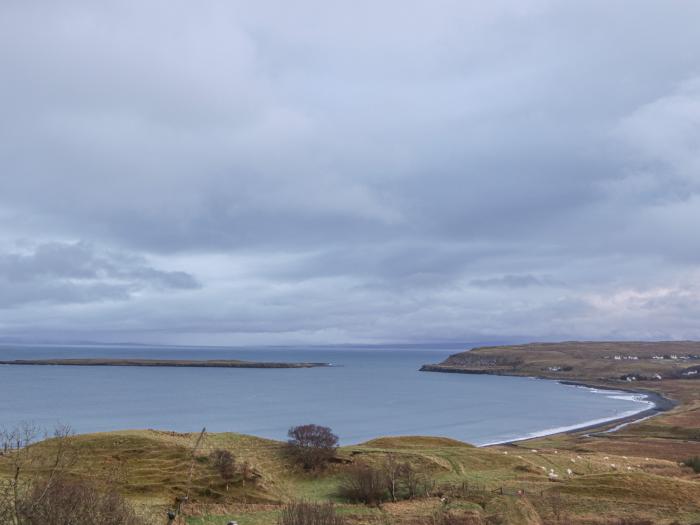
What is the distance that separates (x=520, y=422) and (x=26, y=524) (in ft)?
276

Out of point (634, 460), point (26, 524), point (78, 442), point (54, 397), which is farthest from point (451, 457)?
point (54, 397)

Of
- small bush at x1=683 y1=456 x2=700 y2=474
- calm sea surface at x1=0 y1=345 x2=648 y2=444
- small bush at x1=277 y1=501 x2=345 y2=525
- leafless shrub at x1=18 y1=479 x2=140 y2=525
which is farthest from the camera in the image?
calm sea surface at x1=0 y1=345 x2=648 y2=444

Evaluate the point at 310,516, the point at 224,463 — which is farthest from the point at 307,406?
the point at 310,516

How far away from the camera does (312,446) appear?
33.1 m

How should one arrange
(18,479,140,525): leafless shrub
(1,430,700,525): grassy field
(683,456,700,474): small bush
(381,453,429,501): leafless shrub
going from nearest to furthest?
(18,479,140,525): leafless shrub
(1,430,700,525): grassy field
(381,453,429,501): leafless shrub
(683,456,700,474): small bush

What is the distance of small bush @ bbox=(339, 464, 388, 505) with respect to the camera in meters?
26.2

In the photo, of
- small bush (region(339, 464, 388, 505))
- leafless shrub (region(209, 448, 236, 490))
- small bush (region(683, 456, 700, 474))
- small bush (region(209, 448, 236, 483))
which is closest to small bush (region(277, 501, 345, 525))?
small bush (region(339, 464, 388, 505))

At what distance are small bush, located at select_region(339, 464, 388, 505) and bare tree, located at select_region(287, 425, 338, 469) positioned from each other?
4.97m

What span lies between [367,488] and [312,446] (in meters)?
7.25

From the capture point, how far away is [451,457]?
118ft

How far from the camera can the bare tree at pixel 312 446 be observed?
32.4 m

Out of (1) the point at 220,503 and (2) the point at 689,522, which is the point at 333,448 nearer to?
(1) the point at 220,503

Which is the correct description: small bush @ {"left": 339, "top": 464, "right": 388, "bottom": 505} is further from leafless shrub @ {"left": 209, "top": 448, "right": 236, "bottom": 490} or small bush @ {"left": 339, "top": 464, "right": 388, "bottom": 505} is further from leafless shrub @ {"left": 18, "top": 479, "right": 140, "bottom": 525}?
leafless shrub @ {"left": 18, "top": 479, "right": 140, "bottom": 525}

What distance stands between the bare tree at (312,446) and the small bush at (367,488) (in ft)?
Answer: 16.3
